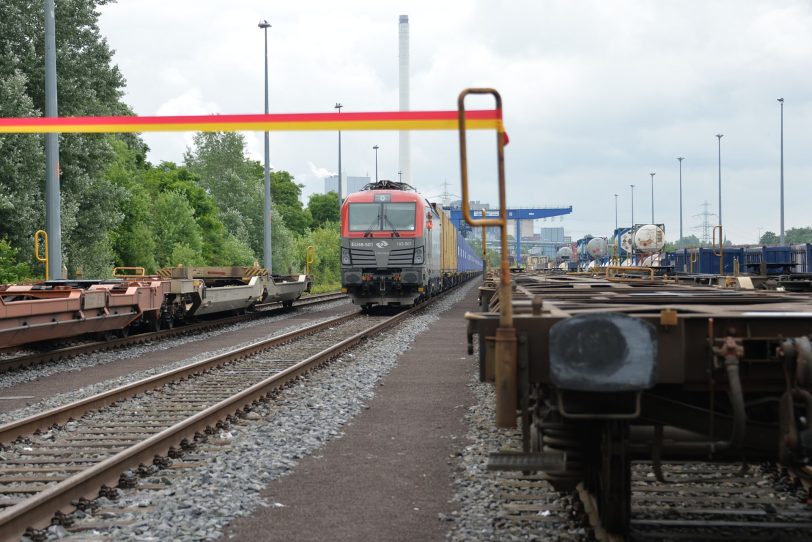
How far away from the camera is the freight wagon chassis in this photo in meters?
3.71

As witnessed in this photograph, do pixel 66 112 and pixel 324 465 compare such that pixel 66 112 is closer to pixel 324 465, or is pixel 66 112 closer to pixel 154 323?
pixel 154 323

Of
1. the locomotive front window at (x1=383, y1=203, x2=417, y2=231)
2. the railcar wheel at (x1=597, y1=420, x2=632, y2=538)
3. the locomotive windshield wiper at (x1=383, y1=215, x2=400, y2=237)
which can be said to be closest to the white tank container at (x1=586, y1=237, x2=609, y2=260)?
the locomotive front window at (x1=383, y1=203, x2=417, y2=231)

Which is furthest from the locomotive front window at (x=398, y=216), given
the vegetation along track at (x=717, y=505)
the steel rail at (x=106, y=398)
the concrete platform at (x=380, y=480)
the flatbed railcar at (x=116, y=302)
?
the vegetation along track at (x=717, y=505)

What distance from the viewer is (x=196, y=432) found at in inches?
288

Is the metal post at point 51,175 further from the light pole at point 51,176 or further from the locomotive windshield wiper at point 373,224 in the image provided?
the locomotive windshield wiper at point 373,224

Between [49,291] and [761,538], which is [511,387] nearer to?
[761,538]

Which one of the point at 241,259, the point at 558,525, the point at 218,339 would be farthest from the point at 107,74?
the point at 558,525

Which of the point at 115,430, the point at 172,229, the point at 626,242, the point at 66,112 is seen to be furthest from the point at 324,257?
the point at 115,430

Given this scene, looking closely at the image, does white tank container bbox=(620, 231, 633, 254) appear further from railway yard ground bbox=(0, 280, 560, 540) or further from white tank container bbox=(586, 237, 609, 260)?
railway yard ground bbox=(0, 280, 560, 540)

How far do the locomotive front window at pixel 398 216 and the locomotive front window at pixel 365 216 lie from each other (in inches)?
7.6

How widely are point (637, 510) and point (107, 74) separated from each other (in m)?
27.9

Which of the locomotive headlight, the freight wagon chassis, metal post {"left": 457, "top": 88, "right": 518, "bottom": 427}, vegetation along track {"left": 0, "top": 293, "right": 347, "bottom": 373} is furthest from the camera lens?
the locomotive headlight

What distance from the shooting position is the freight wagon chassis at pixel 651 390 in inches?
146

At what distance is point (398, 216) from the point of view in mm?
22266
